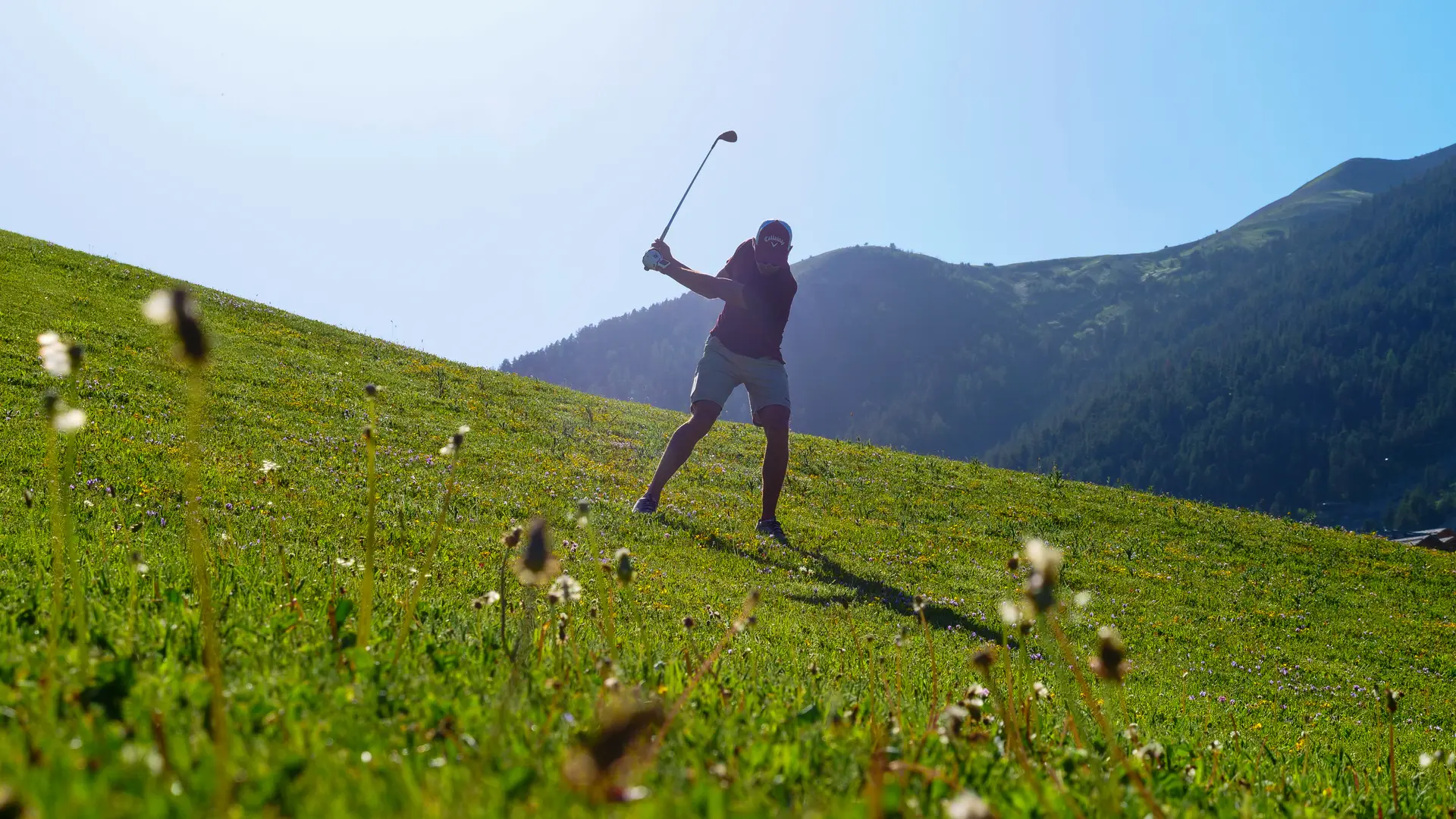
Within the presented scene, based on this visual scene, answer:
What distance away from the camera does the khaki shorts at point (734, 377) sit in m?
10.5

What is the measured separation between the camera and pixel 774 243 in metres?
10.6

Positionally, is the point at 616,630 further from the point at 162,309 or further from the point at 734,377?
the point at 734,377

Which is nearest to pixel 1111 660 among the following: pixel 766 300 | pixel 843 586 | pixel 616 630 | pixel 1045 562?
pixel 1045 562

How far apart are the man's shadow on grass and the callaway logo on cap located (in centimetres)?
338

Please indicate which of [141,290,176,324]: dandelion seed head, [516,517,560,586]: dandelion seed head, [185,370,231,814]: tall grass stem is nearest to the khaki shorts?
[185,370,231,814]: tall grass stem

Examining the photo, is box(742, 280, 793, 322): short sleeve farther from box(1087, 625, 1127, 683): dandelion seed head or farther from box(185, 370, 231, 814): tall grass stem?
box(1087, 625, 1127, 683): dandelion seed head

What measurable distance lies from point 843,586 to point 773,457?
2156mm

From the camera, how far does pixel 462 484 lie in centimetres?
1098

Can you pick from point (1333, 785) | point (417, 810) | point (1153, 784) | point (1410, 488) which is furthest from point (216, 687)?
point (1410, 488)

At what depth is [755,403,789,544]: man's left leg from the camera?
1052 centimetres

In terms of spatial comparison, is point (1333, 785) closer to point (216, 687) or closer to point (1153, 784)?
point (1153, 784)

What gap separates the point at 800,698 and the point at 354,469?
28.8 feet

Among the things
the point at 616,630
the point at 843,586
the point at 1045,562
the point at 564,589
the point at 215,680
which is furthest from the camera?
the point at 843,586

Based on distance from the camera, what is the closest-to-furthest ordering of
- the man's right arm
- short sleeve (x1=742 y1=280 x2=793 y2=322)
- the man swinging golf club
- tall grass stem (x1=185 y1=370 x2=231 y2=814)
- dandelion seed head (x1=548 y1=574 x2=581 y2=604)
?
tall grass stem (x1=185 y1=370 x2=231 y2=814), dandelion seed head (x1=548 y1=574 x2=581 y2=604), the man's right arm, the man swinging golf club, short sleeve (x1=742 y1=280 x2=793 y2=322)
